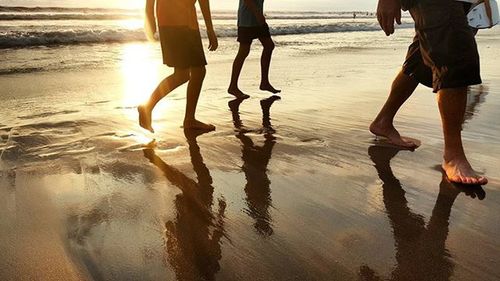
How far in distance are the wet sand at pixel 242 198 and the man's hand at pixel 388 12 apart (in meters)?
0.84

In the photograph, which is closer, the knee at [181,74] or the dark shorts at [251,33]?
the knee at [181,74]

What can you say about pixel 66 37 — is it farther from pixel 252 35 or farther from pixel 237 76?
pixel 237 76

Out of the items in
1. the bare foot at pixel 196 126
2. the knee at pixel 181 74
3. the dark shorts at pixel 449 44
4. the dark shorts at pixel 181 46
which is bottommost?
the bare foot at pixel 196 126

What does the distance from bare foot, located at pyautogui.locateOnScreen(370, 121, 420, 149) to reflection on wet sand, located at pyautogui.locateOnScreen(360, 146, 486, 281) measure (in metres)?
0.53

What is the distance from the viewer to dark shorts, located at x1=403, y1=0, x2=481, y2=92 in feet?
7.86

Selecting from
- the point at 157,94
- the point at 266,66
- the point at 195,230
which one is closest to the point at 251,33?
the point at 266,66

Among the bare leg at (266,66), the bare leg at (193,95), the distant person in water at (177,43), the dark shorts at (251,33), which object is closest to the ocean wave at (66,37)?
the dark shorts at (251,33)

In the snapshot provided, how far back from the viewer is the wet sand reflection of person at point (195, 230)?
5.33 feet

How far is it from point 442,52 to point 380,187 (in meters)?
0.78

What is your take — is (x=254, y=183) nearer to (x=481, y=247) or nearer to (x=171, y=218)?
(x=171, y=218)

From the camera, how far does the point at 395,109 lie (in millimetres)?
3258

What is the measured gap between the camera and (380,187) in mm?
2451

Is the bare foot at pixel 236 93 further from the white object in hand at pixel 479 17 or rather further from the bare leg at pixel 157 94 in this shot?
the white object in hand at pixel 479 17

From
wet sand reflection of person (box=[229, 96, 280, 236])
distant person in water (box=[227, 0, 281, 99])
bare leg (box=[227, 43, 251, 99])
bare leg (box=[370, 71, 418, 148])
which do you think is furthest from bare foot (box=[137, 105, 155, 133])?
distant person in water (box=[227, 0, 281, 99])
